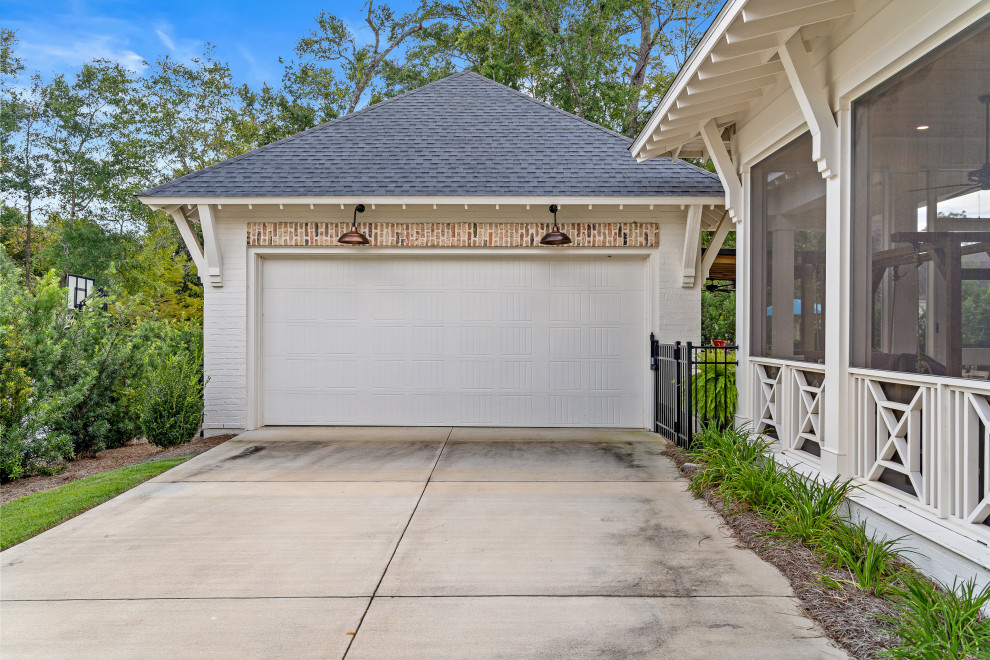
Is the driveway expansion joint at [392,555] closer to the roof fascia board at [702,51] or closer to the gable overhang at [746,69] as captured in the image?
the gable overhang at [746,69]

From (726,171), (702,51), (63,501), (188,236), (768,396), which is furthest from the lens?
(188,236)

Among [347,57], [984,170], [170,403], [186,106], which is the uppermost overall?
[347,57]

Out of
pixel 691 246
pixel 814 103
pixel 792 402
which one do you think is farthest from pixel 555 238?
pixel 814 103

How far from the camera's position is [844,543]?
11.4ft

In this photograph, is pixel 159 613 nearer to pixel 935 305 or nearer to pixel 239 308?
pixel 935 305

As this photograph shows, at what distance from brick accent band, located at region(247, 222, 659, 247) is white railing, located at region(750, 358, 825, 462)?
111 inches

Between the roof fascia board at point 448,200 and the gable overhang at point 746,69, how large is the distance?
1.29 meters

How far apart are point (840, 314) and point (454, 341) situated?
196 inches

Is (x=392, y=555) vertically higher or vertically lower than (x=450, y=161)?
lower

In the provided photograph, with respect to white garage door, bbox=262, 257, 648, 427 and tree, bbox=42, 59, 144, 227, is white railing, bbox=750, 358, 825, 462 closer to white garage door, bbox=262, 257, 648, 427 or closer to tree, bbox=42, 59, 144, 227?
white garage door, bbox=262, 257, 648, 427

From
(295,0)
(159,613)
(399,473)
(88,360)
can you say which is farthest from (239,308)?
(295,0)

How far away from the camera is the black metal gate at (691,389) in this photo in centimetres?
617

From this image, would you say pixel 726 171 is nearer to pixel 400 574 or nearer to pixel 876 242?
pixel 876 242

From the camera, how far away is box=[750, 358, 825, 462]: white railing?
4.57m
